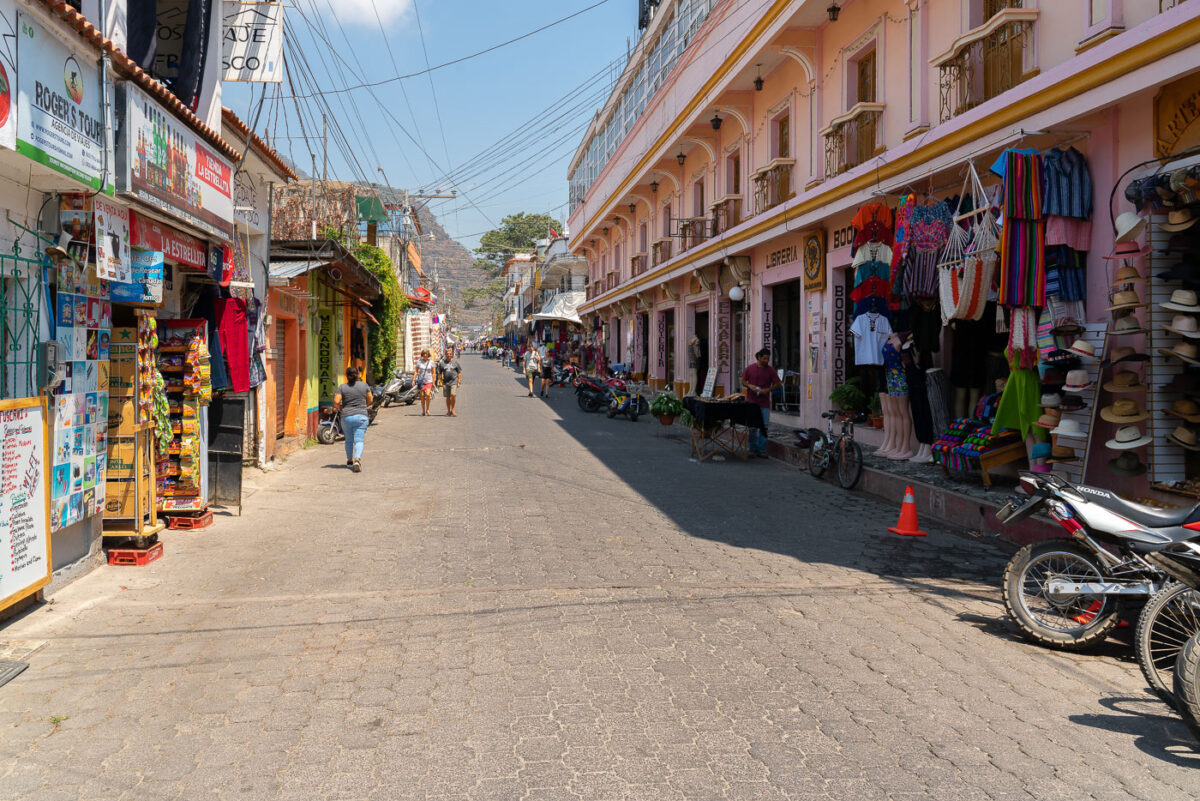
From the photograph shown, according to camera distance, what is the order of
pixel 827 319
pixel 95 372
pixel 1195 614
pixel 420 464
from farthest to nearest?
pixel 827 319 → pixel 420 464 → pixel 95 372 → pixel 1195 614

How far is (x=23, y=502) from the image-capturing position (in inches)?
195

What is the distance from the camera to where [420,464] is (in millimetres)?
12742

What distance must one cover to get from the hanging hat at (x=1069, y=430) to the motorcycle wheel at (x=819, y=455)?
3676 millimetres

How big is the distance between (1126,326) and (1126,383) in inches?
20.3

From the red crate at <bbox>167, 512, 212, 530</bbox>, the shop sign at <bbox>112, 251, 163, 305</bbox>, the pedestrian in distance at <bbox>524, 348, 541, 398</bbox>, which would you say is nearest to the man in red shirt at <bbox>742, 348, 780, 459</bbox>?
the red crate at <bbox>167, 512, 212, 530</bbox>

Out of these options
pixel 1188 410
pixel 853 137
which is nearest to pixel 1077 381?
pixel 1188 410

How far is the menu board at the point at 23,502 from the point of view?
4.73 meters

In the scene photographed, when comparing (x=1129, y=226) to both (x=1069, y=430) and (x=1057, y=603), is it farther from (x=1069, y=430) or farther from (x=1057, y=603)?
(x=1057, y=603)

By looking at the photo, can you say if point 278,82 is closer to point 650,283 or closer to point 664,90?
point 664,90

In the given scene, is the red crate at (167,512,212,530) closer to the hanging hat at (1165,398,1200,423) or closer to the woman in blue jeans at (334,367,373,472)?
the woman in blue jeans at (334,367,373,472)

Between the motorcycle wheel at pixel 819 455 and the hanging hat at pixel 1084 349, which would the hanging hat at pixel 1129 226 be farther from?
the motorcycle wheel at pixel 819 455

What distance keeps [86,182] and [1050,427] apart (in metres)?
8.35

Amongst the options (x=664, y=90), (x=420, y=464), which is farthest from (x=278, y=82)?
(x=664, y=90)

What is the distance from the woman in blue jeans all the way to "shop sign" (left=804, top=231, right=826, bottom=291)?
8.17 m
